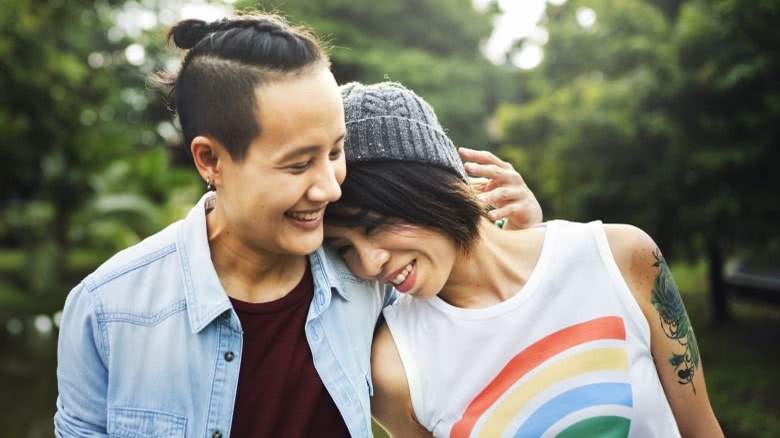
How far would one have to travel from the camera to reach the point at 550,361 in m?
2.13

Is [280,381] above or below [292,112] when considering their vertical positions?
below

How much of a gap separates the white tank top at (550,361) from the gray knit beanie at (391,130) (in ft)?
1.50

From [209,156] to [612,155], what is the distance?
7.49m

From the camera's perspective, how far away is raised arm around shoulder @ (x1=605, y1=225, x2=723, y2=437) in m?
2.19

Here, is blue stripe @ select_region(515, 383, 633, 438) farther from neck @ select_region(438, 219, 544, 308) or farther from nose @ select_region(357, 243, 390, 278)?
nose @ select_region(357, 243, 390, 278)

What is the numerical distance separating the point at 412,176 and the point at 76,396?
3.57ft

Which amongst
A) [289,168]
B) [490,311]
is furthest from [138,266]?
[490,311]

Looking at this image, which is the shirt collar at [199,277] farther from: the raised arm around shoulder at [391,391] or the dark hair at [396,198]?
the raised arm around shoulder at [391,391]

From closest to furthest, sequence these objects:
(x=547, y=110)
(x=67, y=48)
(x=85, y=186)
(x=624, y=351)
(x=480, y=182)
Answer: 1. (x=624, y=351)
2. (x=480, y=182)
3. (x=547, y=110)
4. (x=85, y=186)
5. (x=67, y=48)

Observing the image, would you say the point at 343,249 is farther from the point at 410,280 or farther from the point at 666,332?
A: the point at 666,332

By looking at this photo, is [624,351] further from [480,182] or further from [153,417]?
[153,417]

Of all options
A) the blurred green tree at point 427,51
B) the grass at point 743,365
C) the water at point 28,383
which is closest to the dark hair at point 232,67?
the water at point 28,383

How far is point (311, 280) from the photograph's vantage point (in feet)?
7.23

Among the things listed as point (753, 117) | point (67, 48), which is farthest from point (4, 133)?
point (753, 117)
